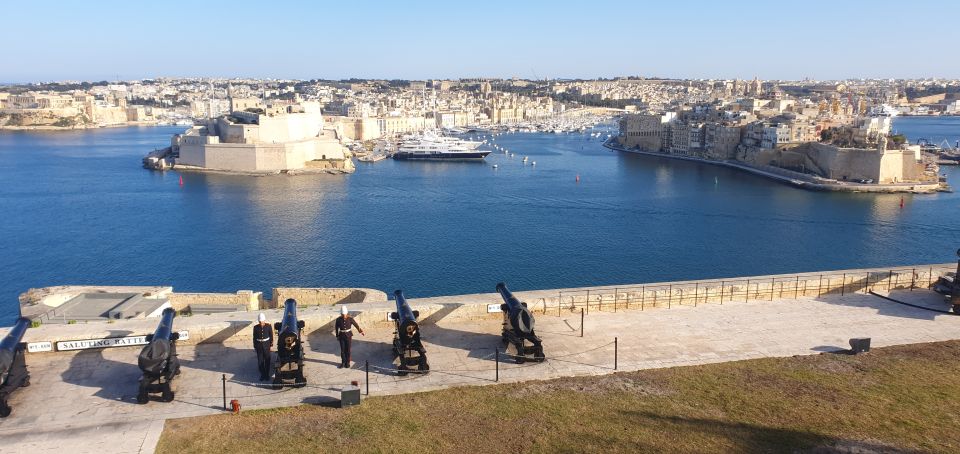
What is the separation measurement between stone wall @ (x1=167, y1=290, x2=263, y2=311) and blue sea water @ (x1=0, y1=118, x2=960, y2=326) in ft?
19.0

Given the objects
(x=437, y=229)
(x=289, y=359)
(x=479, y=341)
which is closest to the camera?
(x=289, y=359)

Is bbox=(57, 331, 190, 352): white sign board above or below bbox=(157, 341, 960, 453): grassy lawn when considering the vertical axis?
above

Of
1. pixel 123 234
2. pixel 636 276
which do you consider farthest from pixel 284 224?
pixel 636 276

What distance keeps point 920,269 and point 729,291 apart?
9.42ft

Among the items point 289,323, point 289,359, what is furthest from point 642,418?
point 289,323

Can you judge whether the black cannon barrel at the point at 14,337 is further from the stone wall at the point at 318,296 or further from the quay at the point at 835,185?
the quay at the point at 835,185

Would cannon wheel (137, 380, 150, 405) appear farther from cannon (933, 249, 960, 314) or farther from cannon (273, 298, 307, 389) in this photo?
cannon (933, 249, 960, 314)

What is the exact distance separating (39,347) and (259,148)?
3515 cm

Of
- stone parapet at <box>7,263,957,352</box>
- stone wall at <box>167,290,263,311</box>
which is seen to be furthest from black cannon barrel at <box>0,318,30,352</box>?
stone wall at <box>167,290,263,311</box>

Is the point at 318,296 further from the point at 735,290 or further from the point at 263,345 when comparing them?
the point at 735,290

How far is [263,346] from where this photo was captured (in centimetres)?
523

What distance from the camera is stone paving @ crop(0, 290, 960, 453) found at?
464 centimetres

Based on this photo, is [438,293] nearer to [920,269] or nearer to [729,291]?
[729,291]

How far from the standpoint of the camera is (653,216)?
82.7ft
